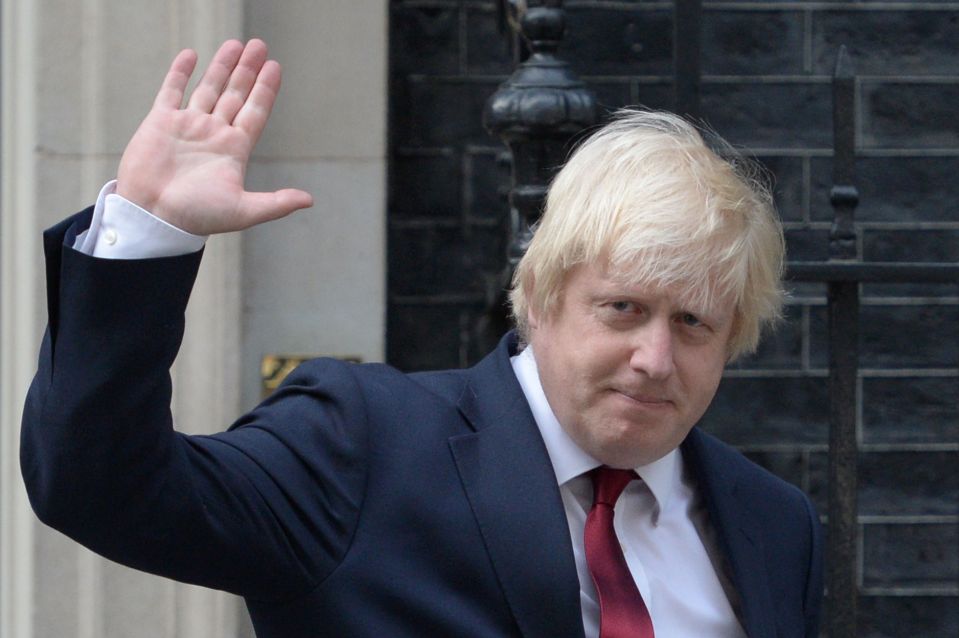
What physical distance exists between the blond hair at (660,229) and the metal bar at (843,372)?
0.70m

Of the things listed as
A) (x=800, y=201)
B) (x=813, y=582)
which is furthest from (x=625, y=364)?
(x=800, y=201)

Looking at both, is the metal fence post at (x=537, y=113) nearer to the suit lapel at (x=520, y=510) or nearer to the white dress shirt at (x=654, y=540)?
the white dress shirt at (x=654, y=540)

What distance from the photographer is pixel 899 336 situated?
159 inches

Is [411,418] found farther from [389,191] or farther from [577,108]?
[389,191]

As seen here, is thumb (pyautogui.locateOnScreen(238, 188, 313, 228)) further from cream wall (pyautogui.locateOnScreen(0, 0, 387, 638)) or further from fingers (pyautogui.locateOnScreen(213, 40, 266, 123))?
cream wall (pyautogui.locateOnScreen(0, 0, 387, 638))

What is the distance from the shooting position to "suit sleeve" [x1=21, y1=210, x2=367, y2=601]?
1.71 meters

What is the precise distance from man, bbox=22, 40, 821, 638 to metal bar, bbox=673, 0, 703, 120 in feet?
1.83

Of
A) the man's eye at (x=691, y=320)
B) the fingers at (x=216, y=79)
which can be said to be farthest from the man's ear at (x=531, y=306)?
the fingers at (x=216, y=79)

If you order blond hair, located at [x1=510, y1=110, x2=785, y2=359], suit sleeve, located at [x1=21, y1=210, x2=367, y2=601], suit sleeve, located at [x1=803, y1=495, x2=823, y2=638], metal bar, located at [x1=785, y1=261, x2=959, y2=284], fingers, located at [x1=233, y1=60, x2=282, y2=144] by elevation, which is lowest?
suit sleeve, located at [x1=803, y1=495, x2=823, y2=638]

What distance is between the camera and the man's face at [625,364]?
217cm

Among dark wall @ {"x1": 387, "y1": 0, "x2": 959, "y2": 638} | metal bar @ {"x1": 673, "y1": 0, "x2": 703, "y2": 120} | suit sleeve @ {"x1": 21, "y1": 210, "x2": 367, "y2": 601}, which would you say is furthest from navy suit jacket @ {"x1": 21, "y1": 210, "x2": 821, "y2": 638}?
dark wall @ {"x1": 387, "y1": 0, "x2": 959, "y2": 638}

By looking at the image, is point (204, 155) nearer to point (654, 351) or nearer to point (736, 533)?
point (654, 351)

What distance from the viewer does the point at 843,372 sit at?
3.06 m

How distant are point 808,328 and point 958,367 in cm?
40
